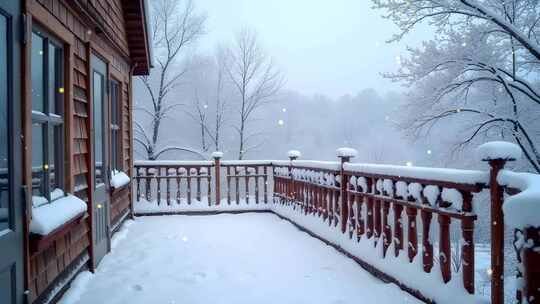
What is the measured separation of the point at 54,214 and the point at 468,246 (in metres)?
3.17

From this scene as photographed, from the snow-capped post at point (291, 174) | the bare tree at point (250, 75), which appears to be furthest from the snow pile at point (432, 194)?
the bare tree at point (250, 75)

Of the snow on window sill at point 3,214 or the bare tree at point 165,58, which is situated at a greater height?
A: the bare tree at point 165,58

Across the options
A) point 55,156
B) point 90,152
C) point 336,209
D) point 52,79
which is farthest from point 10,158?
point 336,209

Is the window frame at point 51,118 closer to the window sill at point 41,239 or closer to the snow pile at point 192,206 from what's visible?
the window sill at point 41,239

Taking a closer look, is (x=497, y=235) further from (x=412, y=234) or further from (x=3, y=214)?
(x=3, y=214)

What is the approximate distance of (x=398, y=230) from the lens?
3.86 meters

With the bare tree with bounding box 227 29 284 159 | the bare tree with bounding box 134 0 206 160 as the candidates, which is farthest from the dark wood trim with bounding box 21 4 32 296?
the bare tree with bounding box 227 29 284 159

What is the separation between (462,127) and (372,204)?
26.1 ft

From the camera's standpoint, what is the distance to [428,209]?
10.9 feet

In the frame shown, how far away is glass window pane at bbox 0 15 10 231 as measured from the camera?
2389 millimetres

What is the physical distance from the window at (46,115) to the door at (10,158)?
444 mm

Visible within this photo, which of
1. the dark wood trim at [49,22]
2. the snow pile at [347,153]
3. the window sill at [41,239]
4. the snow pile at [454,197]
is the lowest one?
the window sill at [41,239]

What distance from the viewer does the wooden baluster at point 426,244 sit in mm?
3361

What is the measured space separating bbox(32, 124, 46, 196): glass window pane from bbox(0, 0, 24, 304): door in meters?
0.43
